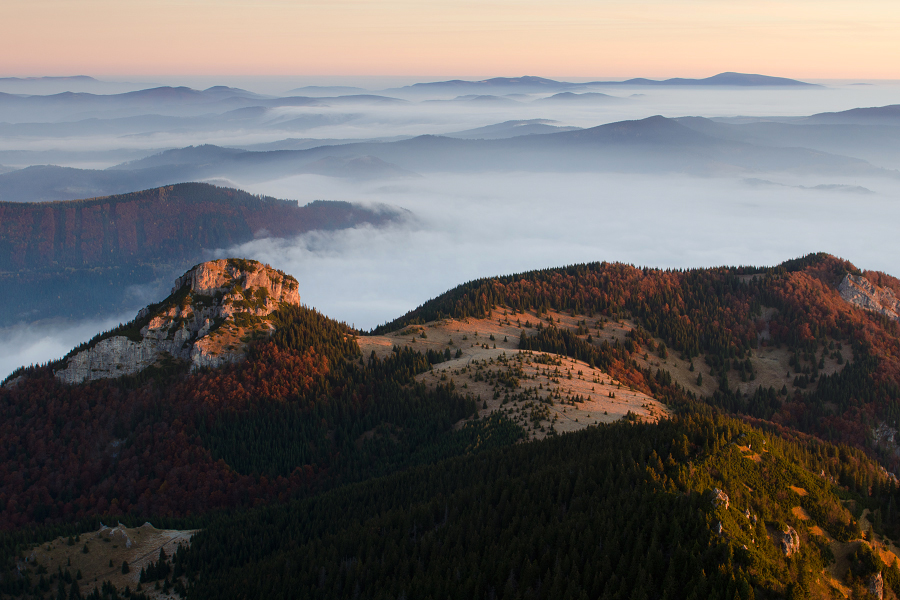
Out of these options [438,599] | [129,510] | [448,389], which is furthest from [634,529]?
[129,510]

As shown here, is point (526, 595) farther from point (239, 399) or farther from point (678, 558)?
point (239, 399)

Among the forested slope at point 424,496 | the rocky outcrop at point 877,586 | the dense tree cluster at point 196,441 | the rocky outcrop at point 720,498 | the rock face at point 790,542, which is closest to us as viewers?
the rocky outcrop at point 877,586

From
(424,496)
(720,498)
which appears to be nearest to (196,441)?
(424,496)

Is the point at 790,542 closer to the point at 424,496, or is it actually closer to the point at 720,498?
the point at 720,498

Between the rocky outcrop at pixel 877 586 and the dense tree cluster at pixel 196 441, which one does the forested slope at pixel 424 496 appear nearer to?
the dense tree cluster at pixel 196 441

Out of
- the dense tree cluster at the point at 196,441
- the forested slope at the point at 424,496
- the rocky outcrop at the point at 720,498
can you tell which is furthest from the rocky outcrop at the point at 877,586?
the dense tree cluster at the point at 196,441

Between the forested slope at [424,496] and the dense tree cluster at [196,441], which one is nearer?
the forested slope at [424,496]

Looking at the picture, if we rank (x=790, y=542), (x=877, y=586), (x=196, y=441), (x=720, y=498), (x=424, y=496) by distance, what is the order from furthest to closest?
(x=196, y=441)
(x=424, y=496)
(x=720, y=498)
(x=790, y=542)
(x=877, y=586)

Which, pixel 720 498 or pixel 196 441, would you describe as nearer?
pixel 720 498
